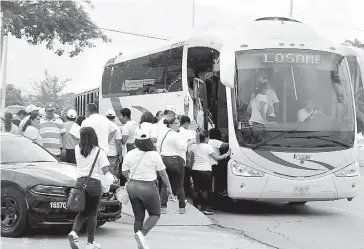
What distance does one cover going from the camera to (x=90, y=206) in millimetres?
8125

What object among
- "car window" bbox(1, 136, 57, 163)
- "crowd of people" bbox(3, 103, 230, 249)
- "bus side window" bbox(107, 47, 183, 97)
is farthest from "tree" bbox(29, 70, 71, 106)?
"car window" bbox(1, 136, 57, 163)

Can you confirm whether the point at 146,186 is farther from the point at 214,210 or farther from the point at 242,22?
the point at 242,22

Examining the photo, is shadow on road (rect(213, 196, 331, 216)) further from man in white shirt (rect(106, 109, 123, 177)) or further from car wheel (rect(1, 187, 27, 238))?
→ car wheel (rect(1, 187, 27, 238))

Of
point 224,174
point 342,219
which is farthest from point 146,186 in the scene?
point 342,219

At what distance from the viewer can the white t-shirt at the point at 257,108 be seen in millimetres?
12414

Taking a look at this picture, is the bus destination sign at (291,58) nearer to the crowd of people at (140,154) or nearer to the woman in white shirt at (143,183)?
the crowd of people at (140,154)

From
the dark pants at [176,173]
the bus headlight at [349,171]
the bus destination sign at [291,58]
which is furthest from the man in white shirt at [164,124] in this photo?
Result: the bus headlight at [349,171]

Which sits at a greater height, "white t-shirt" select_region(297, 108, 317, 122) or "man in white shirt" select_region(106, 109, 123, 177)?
"white t-shirt" select_region(297, 108, 317, 122)

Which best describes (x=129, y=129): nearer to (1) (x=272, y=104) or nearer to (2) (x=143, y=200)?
(1) (x=272, y=104)

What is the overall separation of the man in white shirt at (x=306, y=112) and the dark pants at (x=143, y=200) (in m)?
4.96

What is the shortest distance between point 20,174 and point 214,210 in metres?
5.40

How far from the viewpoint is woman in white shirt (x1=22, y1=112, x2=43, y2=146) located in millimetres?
12859

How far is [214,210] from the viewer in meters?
13.4

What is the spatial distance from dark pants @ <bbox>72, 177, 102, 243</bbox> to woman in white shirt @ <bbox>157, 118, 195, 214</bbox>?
3369 mm
